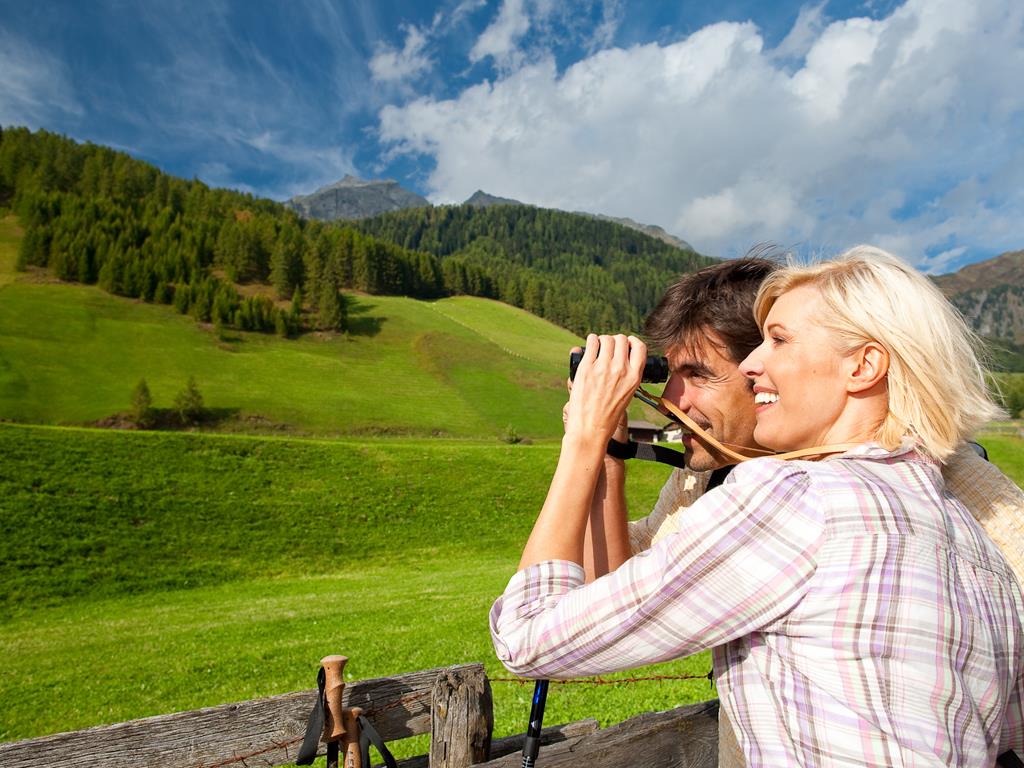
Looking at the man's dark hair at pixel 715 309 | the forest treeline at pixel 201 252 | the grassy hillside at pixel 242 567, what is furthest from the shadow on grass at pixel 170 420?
the man's dark hair at pixel 715 309

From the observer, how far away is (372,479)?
27.9 m

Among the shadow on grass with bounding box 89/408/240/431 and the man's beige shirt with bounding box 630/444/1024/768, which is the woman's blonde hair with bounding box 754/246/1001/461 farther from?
the shadow on grass with bounding box 89/408/240/431

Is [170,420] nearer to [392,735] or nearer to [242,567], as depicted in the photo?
A: [242,567]

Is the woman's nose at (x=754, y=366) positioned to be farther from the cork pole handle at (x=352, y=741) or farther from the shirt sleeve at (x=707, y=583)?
the cork pole handle at (x=352, y=741)

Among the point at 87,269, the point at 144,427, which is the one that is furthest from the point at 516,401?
the point at 87,269

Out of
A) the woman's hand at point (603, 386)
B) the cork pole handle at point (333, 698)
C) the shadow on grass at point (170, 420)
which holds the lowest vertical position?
the shadow on grass at point (170, 420)

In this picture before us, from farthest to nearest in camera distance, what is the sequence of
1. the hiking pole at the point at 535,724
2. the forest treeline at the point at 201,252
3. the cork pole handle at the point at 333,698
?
the forest treeline at the point at 201,252
the cork pole handle at the point at 333,698
the hiking pole at the point at 535,724

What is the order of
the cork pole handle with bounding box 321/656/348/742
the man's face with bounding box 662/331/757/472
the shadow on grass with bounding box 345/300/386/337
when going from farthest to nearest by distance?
the shadow on grass with bounding box 345/300/386/337, the man's face with bounding box 662/331/757/472, the cork pole handle with bounding box 321/656/348/742

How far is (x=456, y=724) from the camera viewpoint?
2.61 meters

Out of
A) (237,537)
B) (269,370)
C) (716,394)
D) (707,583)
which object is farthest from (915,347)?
(269,370)

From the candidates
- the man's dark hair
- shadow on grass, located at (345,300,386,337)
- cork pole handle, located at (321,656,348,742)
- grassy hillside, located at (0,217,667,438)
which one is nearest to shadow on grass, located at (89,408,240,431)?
grassy hillside, located at (0,217,667,438)

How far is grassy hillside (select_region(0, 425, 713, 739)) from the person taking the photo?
9734 mm

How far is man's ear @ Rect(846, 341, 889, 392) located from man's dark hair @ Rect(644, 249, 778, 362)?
1012 mm

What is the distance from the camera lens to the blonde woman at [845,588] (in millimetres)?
1067
